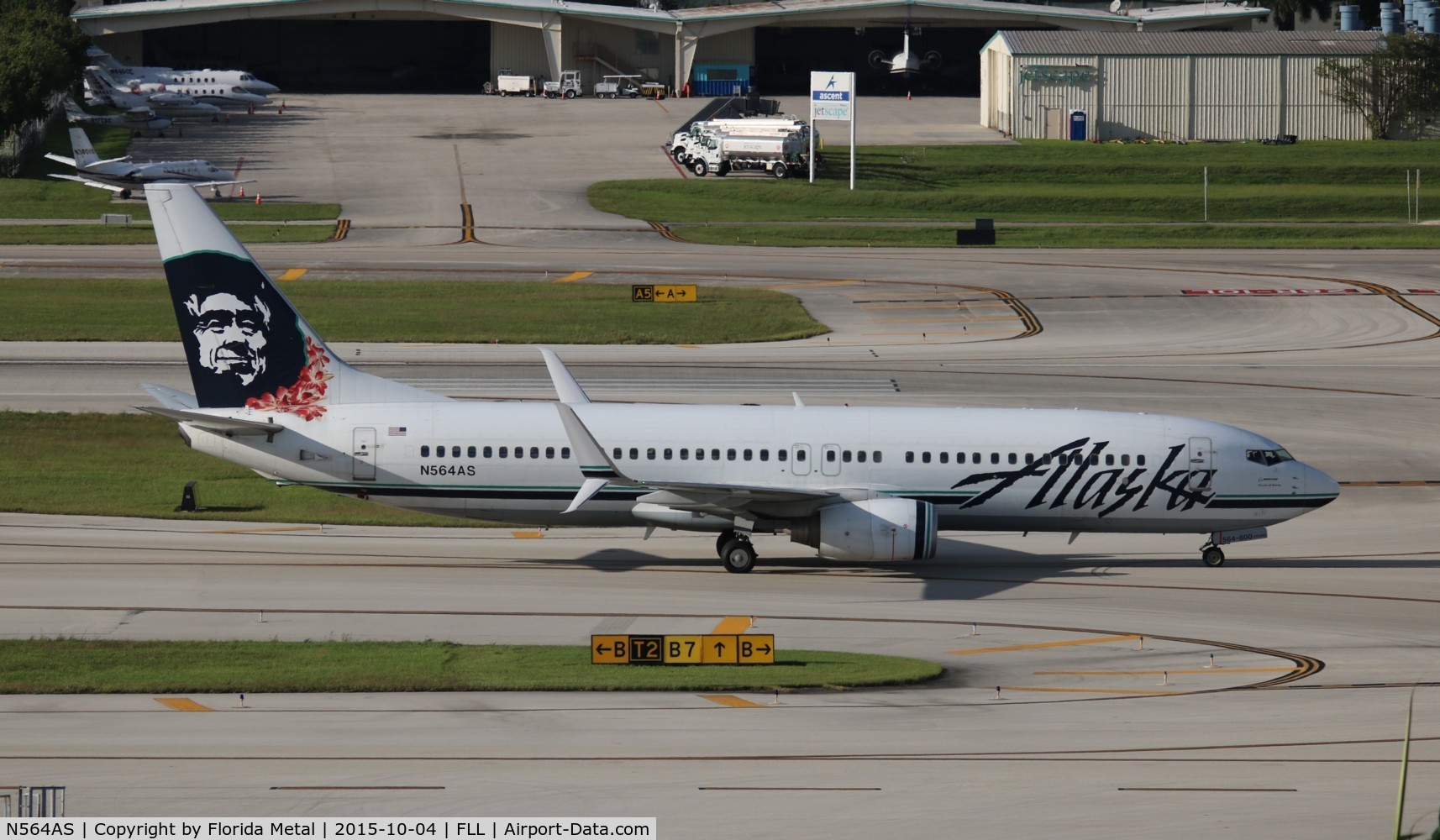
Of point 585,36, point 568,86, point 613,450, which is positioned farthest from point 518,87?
point 613,450

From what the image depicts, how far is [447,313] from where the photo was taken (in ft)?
219

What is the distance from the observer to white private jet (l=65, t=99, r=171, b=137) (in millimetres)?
121000

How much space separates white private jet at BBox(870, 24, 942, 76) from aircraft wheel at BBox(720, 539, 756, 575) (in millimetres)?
103205

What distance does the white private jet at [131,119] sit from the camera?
397 feet

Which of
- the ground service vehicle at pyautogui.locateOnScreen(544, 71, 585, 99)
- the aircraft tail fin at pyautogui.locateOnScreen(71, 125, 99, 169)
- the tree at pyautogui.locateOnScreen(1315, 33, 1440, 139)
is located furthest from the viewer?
the ground service vehicle at pyautogui.locateOnScreen(544, 71, 585, 99)

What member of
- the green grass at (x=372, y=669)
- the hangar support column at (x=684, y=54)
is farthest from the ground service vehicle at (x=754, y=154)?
the green grass at (x=372, y=669)

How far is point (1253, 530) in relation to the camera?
37062 mm

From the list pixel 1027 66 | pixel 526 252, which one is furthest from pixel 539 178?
pixel 1027 66

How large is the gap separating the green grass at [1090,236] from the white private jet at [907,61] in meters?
47.0

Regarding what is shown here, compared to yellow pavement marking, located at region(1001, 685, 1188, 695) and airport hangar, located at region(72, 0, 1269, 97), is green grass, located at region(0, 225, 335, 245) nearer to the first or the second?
airport hangar, located at region(72, 0, 1269, 97)

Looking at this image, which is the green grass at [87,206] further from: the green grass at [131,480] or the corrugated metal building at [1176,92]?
the corrugated metal building at [1176,92]

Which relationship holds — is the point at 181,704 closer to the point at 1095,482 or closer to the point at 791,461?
the point at 791,461

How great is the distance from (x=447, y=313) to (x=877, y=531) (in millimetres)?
36520

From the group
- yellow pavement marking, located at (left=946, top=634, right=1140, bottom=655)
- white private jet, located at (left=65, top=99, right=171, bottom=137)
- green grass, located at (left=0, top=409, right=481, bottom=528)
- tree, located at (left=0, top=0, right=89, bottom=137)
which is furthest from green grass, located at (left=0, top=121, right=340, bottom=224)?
yellow pavement marking, located at (left=946, top=634, right=1140, bottom=655)
